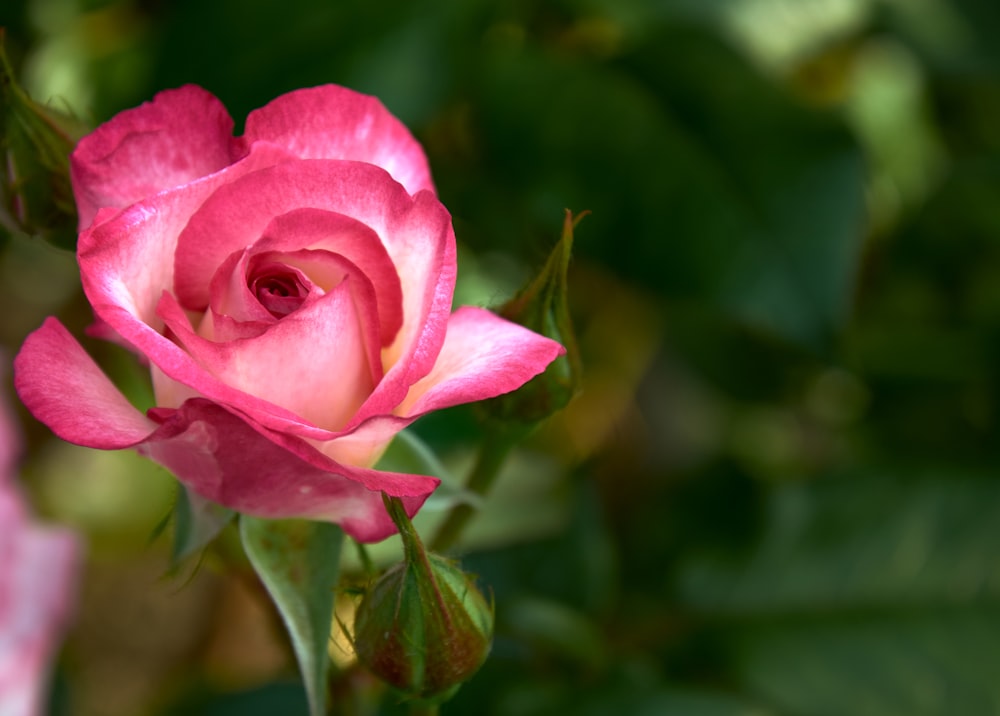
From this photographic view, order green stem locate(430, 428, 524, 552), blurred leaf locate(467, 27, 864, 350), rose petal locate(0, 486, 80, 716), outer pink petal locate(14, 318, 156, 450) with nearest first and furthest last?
outer pink petal locate(14, 318, 156, 450) → green stem locate(430, 428, 524, 552) → rose petal locate(0, 486, 80, 716) → blurred leaf locate(467, 27, 864, 350)

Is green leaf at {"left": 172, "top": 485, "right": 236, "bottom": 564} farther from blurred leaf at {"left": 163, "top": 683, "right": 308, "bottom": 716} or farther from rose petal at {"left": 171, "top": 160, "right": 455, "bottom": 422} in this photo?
blurred leaf at {"left": 163, "top": 683, "right": 308, "bottom": 716}

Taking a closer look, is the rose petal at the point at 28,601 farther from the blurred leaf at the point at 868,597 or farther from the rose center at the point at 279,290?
the blurred leaf at the point at 868,597

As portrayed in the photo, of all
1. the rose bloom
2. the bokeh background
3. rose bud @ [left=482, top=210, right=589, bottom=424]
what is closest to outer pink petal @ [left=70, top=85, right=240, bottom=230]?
the rose bloom

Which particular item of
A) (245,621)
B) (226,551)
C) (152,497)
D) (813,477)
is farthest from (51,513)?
(813,477)

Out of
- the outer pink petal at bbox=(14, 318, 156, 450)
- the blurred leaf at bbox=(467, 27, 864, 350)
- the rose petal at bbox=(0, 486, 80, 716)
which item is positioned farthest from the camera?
the blurred leaf at bbox=(467, 27, 864, 350)

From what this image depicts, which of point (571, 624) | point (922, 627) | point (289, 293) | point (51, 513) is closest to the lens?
point (289, 293)

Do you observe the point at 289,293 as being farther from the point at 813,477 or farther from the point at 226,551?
the point at 813,477

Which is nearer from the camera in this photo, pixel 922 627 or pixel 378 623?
pixel 378 623
